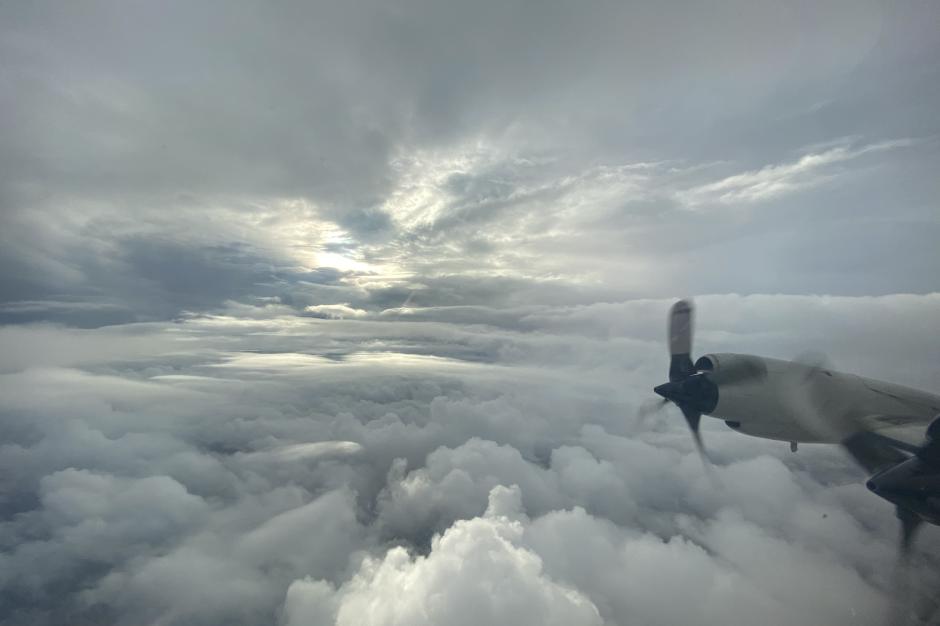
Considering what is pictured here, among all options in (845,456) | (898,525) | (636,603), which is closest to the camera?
(898,525)

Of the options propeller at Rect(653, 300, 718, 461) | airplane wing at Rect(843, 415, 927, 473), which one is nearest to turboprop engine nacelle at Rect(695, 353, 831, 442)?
propeller at Rect(653, 300, 718, 461)

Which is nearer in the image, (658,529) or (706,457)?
(706,457)

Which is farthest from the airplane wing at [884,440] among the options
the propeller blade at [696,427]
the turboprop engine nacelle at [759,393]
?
the propeller blade at [696,427]

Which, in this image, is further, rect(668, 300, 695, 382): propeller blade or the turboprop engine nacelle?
rect(668, 300, 695, 382): propeller blade

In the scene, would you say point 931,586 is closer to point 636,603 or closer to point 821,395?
point 636,603

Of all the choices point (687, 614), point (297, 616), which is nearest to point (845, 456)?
point (687, 614)

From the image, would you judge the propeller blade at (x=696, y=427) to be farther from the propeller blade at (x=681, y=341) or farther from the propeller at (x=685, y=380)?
the propeller blade at (x=681, y=341)

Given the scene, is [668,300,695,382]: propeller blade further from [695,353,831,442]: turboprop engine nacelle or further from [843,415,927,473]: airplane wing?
[843,415,927,473]: airplane wing

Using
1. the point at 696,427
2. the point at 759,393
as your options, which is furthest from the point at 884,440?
the point at 696,427
